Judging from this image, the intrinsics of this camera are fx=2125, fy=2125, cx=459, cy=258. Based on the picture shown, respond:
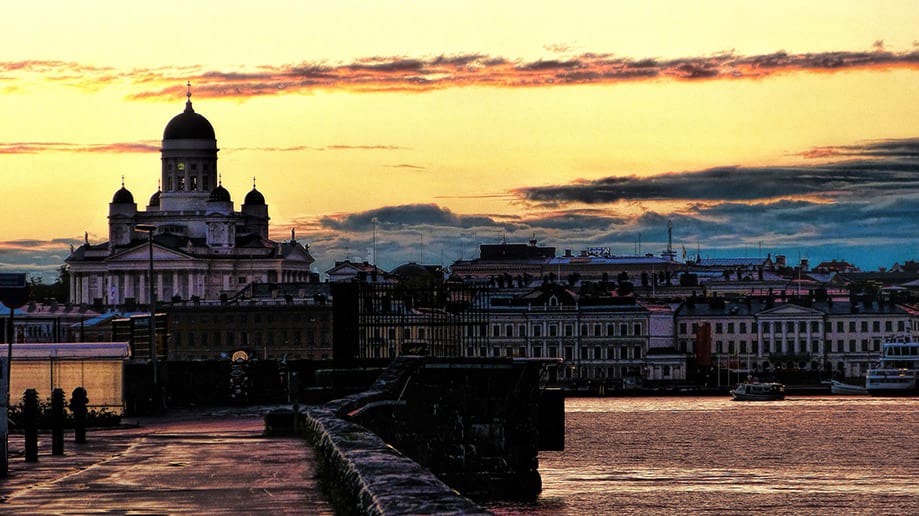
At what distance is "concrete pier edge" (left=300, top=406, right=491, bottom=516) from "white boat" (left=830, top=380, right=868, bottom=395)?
13139 centimetres

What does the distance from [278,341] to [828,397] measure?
151 ft

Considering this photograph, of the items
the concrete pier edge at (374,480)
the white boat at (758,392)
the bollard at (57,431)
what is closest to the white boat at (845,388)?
the white boat at (758,392)

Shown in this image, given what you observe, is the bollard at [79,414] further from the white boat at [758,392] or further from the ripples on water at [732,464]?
the white boat at [758,392]

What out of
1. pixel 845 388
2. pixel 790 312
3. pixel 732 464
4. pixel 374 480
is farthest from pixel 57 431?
pixel 790 312

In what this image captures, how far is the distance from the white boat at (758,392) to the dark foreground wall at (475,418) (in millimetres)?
103675

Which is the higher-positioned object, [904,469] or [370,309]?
[370,309]

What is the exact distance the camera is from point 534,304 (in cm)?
16550

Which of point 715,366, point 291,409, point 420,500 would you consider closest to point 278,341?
point 715,366

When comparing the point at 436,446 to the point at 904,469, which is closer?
the point at 436,446

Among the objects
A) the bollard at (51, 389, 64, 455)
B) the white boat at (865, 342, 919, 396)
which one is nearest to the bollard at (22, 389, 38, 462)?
the bollard at (51, 389, 64, 455)

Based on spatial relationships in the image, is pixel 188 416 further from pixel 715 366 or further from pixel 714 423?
pixel 715 366

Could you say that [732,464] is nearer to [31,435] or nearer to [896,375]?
[31,435]

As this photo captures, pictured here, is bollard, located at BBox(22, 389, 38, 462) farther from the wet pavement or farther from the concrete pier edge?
the concrete pier edge

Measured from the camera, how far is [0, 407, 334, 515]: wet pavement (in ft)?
50.1
